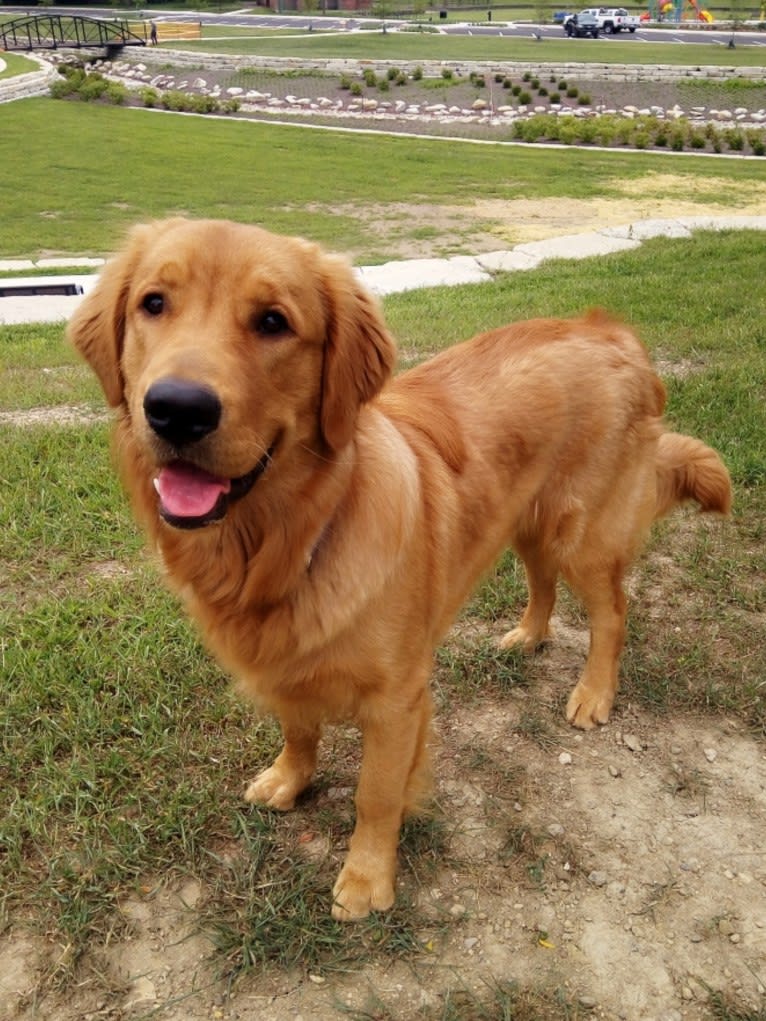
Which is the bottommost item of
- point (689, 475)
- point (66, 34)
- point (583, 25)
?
point (689, 475)

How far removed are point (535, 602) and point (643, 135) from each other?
2654 centimetres

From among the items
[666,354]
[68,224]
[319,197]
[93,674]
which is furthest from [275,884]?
[319,197]

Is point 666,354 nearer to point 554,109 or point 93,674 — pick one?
point 93,674

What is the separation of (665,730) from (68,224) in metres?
15.8

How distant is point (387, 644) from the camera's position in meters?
2.42

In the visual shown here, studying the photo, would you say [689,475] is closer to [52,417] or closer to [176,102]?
[52,417]

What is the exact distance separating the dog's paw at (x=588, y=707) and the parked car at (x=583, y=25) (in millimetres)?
67526

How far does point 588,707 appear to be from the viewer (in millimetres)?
3357

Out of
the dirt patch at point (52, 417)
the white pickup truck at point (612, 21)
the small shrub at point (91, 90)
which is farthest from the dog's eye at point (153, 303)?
the white pickup truck at point (612, 21)

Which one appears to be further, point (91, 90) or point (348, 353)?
point (91, 90)

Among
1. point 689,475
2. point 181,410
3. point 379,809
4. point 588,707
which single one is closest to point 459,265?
point 689,475

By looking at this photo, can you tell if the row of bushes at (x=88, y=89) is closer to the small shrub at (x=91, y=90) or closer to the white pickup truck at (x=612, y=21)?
the small shrub at (x=91, y=90)

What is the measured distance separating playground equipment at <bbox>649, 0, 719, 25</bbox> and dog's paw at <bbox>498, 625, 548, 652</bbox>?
8373cm

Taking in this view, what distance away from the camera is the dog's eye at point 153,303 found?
2.24 meters
